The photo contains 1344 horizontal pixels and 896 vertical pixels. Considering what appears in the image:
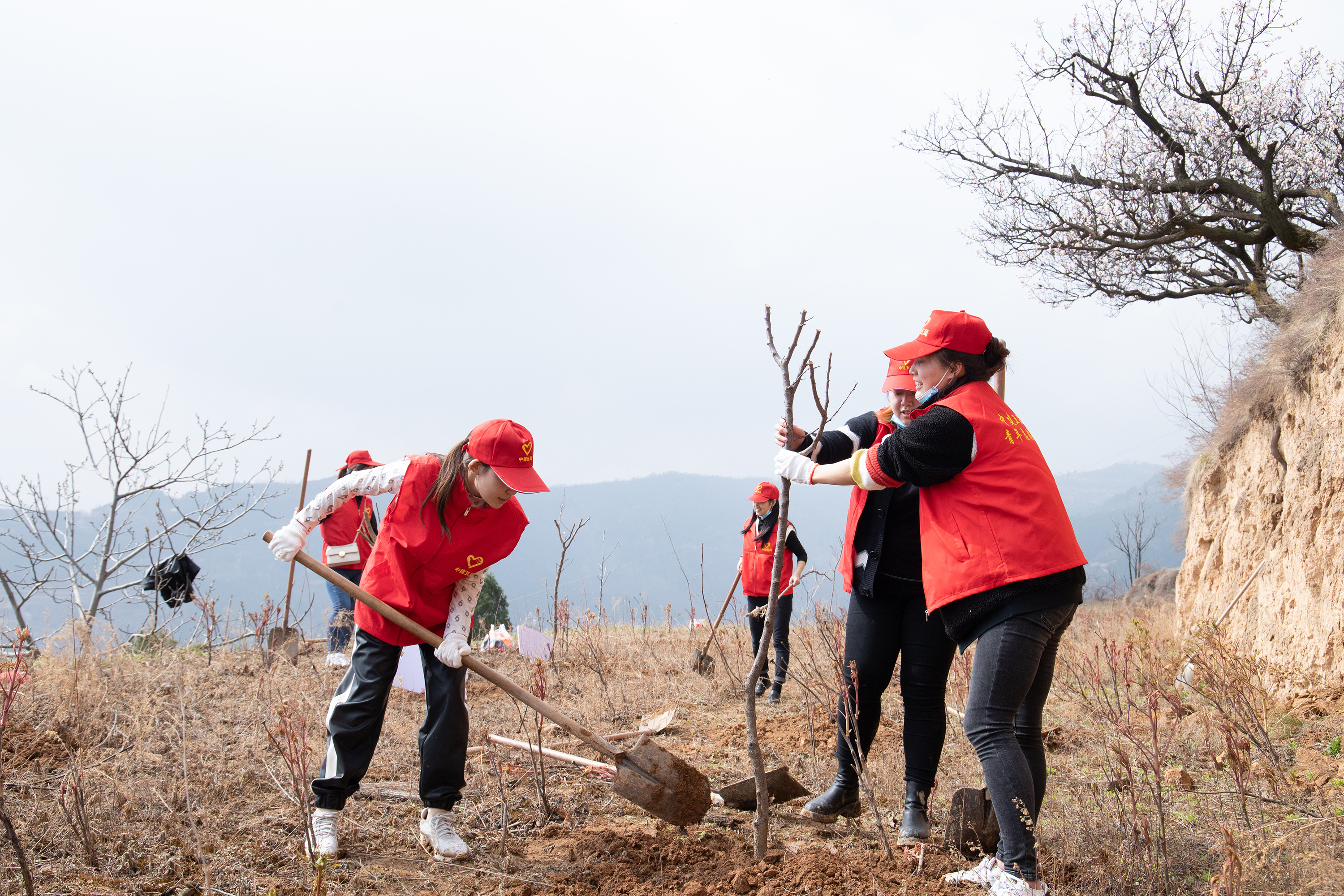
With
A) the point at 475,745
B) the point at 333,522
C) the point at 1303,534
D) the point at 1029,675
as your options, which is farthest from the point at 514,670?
the point at 1303,534

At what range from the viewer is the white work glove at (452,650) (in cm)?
275

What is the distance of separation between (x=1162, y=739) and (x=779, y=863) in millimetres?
3137

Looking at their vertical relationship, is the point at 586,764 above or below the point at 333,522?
below

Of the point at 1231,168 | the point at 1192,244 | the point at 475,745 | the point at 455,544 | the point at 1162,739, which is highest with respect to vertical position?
the point at 1231,168

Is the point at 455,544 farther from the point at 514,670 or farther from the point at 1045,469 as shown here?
the point at 514,670

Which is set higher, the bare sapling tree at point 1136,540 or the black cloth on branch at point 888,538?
the black cloth on branch at point 888,538

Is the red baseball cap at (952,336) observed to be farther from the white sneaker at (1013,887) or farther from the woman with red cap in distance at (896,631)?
the white sneaker at (1013,887)

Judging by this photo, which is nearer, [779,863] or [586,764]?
[779,863]

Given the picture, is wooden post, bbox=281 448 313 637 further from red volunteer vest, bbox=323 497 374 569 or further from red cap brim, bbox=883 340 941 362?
red cap brim, bbox=883 340 941 362

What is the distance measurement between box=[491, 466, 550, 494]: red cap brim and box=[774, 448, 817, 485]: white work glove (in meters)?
0.80

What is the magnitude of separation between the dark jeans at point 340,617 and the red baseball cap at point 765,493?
321 centimetres

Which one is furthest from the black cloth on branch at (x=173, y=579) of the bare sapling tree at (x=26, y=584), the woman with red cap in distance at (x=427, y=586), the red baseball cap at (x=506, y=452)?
the red baseball cap at (x=506, y=452)

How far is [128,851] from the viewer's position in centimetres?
263

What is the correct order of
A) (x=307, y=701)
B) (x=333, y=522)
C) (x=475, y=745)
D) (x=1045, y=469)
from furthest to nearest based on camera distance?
(x=333, y=522) < (x=307, y=701) < (x=475, y=745) < (x=1045, y=469)
